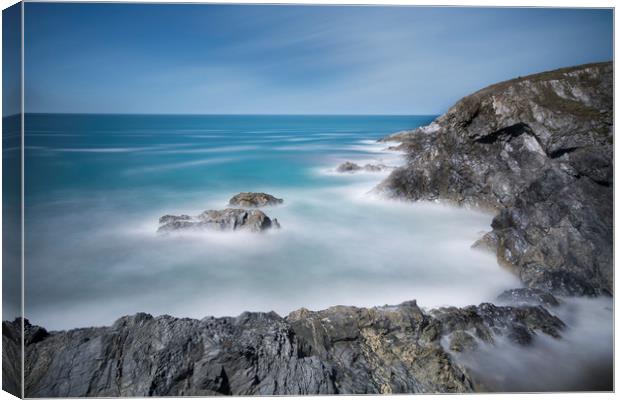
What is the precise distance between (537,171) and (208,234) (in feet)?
13.5

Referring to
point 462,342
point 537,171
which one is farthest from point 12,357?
point 537,171

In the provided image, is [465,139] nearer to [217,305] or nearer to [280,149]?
[280,149]

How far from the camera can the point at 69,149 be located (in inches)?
208

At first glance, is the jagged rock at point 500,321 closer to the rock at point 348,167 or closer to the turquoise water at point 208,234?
the turquoise water at point 208,234

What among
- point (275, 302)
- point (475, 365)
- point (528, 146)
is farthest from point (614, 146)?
point (275, 302)

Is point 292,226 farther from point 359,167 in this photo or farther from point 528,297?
point 528,297

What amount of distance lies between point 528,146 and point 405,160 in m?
1.66

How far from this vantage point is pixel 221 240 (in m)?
5.14

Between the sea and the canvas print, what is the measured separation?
24 mm

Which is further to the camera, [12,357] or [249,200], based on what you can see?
[249,200]

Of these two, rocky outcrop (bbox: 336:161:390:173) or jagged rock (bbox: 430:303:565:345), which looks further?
rocky outcrop (bbox: 336:161:390:173)

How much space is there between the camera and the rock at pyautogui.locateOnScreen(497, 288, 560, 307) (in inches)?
184

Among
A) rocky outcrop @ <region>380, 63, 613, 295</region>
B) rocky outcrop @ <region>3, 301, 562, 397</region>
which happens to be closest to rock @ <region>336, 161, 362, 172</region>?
rocky outcrop @ <region>380, 63, 613, 295</region>

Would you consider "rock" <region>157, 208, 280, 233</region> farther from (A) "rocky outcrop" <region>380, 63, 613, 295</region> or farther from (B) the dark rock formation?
(A) "rocky outcrop" <region>380, 63, 613, 295</region>
